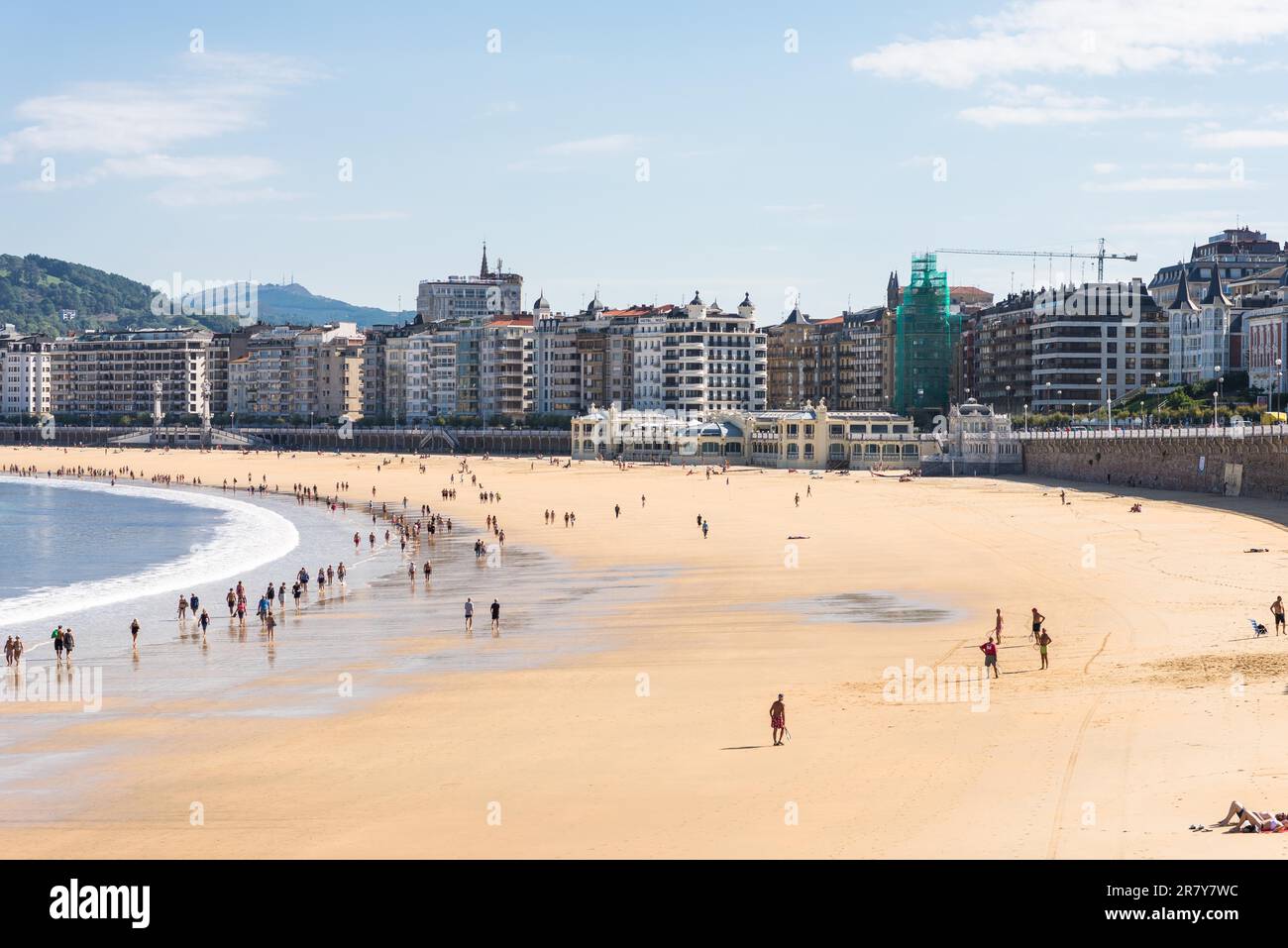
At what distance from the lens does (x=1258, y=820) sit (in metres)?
16.0

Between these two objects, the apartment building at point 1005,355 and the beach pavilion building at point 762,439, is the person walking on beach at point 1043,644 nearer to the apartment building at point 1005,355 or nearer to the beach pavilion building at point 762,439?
the beach pavilion building at point 762,439

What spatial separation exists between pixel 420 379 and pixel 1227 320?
4143 inches

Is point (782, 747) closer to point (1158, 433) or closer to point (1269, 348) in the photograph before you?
point (1158, 433)

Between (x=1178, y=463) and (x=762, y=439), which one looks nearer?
(x=1178, y=463)

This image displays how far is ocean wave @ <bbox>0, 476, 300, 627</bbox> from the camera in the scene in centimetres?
4462

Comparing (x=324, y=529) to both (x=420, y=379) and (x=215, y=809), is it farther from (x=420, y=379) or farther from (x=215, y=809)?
(x=420, y=379)

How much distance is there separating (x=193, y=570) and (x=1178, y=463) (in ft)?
162

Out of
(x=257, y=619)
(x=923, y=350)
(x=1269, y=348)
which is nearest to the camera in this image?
(x=257, y=619)

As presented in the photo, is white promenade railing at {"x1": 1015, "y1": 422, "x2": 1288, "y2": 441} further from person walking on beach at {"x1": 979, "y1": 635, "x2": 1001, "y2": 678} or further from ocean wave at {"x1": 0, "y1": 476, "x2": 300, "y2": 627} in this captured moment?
ocean wave at {"x1": 0, "y1": 476, "x2": 300, "y2": 627}

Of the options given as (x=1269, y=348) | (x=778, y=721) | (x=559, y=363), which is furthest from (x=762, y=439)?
(x=778, y=721)

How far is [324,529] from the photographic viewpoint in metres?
73.4

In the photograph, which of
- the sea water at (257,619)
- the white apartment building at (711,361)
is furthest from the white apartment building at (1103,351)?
the sea water at (257,619)

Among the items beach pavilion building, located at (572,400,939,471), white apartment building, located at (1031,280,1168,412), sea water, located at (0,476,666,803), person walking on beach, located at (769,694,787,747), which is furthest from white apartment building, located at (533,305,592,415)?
person walking on beach, located at (769,694,787,747)

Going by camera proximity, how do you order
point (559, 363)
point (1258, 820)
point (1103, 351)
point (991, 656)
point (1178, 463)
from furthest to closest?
point (559, 363)
point (1103, 351)
point (1178, 463)
point (991, 656)
point (1258, 820)
